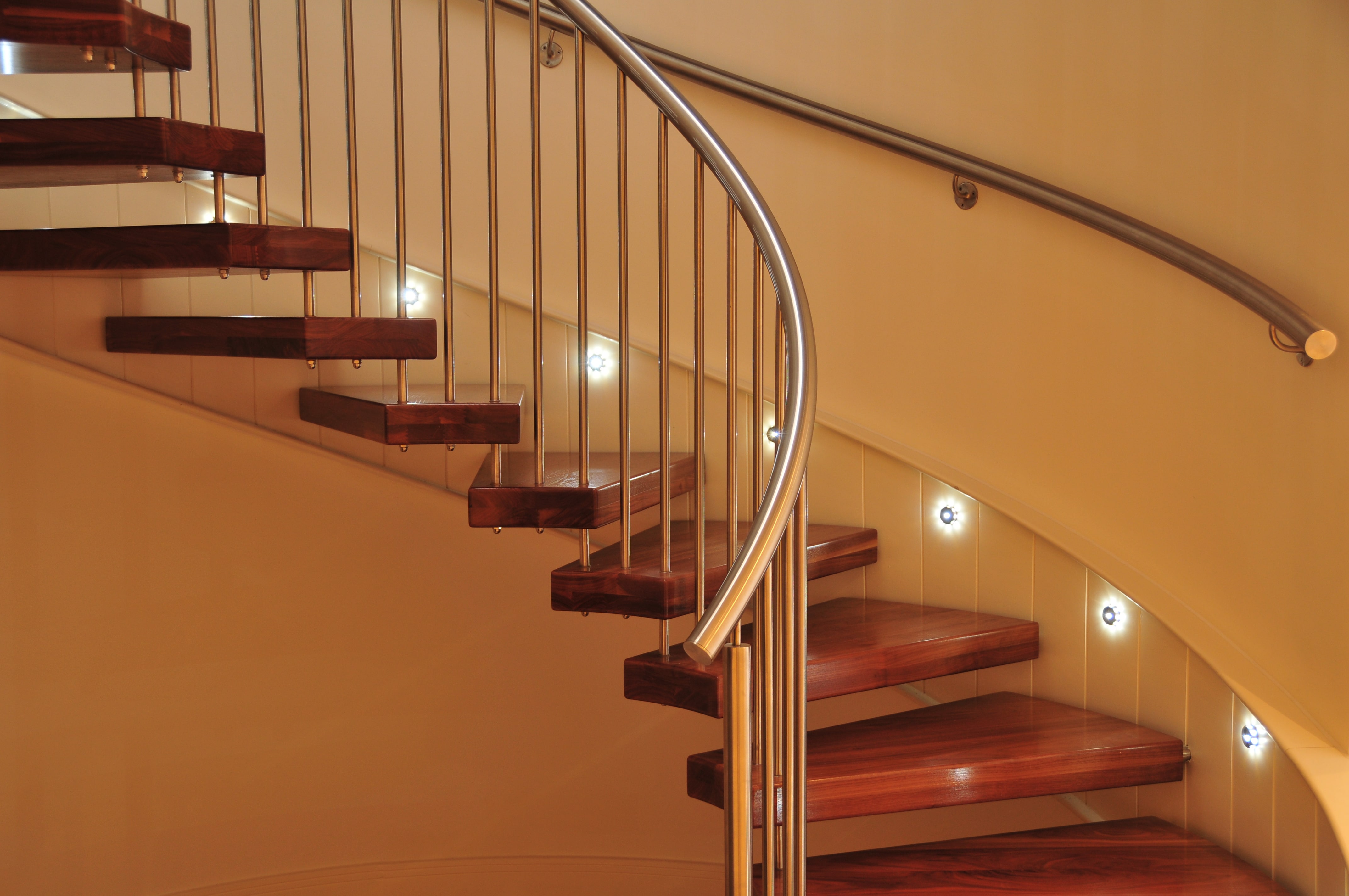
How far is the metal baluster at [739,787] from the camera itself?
3.86 ft

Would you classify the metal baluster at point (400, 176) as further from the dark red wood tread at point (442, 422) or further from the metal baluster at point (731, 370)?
the metal baluster at point (731, 370)

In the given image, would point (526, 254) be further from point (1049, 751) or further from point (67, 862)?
point (67, 862)

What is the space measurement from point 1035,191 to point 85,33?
70.7 inches

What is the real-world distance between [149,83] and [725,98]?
5.09 ft

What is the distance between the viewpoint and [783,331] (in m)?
1.61

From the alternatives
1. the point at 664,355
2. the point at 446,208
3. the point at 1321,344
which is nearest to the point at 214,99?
the point at 446,208

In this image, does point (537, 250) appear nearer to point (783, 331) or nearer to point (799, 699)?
point (783, 331)

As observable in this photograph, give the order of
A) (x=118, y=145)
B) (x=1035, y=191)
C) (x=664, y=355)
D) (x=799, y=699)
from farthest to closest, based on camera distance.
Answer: (x=1035, y=191)
(x=664, y=355)
(x=118, y=145)
(x=799, y=699)

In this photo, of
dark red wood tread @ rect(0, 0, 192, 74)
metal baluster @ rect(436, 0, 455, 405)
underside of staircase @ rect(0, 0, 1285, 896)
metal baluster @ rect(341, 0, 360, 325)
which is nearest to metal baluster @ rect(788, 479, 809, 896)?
underside of staircase @ rect(0, 0, 1285, 896)

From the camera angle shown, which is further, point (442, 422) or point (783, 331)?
point (442, 422)

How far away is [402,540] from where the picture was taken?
267 centimetres

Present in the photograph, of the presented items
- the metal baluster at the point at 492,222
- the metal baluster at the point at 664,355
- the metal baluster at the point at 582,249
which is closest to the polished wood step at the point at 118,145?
the metal baluster at the point at 492,222

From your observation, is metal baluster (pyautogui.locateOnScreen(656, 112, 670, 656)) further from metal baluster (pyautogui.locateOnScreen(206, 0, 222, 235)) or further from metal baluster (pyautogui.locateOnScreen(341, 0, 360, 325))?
metal baluster (pyautogui.locateOnScreen(206, 0, 222, 235))

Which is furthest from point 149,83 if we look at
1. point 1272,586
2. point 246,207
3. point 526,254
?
point 1272,586
